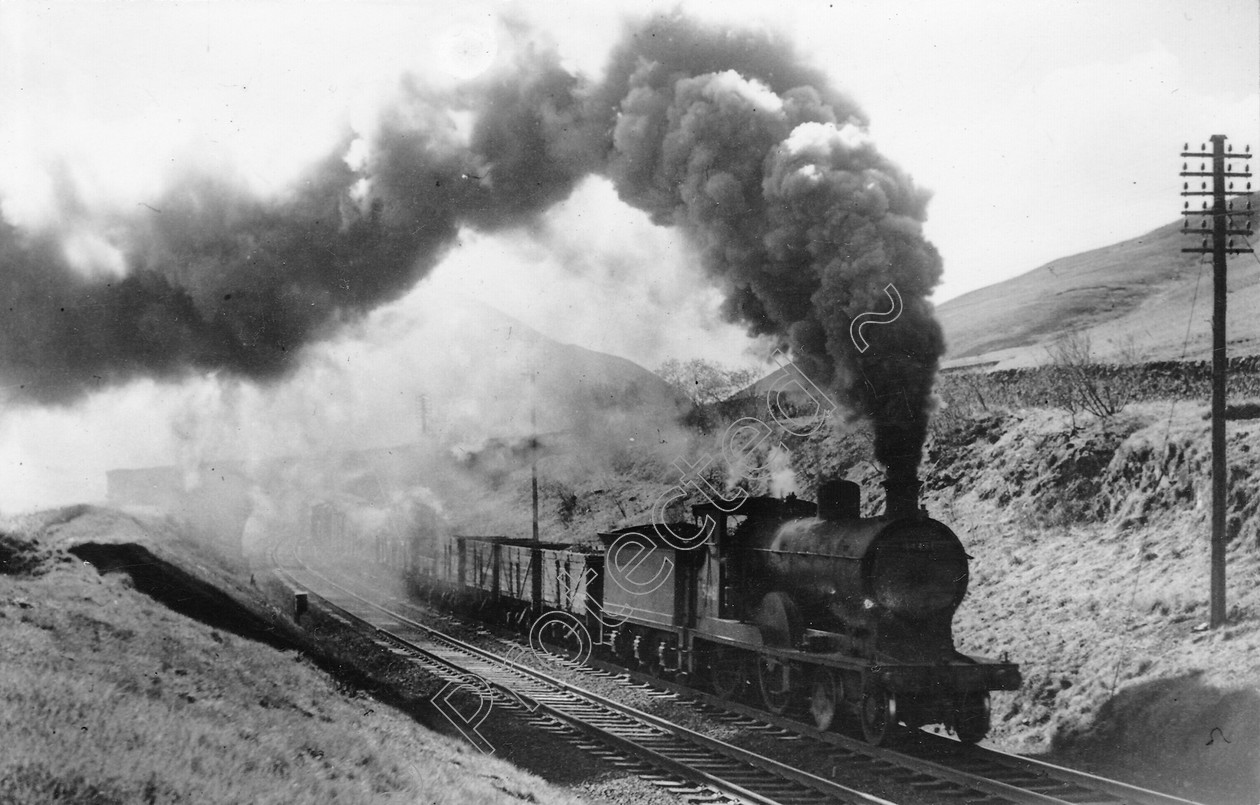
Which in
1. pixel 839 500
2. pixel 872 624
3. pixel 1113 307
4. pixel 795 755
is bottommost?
pixel 795 755

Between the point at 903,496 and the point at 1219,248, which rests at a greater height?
the point at 1219,248

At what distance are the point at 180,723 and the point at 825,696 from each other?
25.9 ft

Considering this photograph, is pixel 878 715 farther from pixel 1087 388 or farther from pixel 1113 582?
pixel 1087 388

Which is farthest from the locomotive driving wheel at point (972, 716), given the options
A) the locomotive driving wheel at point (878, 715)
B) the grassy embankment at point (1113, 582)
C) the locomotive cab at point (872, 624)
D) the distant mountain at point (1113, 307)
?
the distant mountain at point (1113, 307)

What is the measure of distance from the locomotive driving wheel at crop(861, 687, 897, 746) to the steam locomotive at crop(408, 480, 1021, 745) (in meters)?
0.02

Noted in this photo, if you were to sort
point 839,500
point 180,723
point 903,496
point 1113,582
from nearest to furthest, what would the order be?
point 180,723 → point 903,496 → point 839,500 → point 1113,582

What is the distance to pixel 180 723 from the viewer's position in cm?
833

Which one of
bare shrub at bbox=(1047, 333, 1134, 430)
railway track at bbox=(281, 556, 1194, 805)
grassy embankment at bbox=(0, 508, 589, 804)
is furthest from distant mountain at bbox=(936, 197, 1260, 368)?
grassy embankment at bbox=(0, 508, 589, 804)

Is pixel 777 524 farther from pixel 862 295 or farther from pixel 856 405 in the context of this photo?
pixel 862 295

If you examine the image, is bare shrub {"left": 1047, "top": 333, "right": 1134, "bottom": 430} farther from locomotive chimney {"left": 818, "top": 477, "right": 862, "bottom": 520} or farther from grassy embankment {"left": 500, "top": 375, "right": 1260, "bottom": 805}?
locomotive chimney {"left": 818, "top": 477, "right": 862, "bottom": 520}

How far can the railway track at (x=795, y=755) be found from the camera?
9758mm

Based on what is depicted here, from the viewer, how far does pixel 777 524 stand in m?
14.4

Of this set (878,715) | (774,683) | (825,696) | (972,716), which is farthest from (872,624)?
(774,683)

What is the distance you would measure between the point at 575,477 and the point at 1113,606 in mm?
29980
